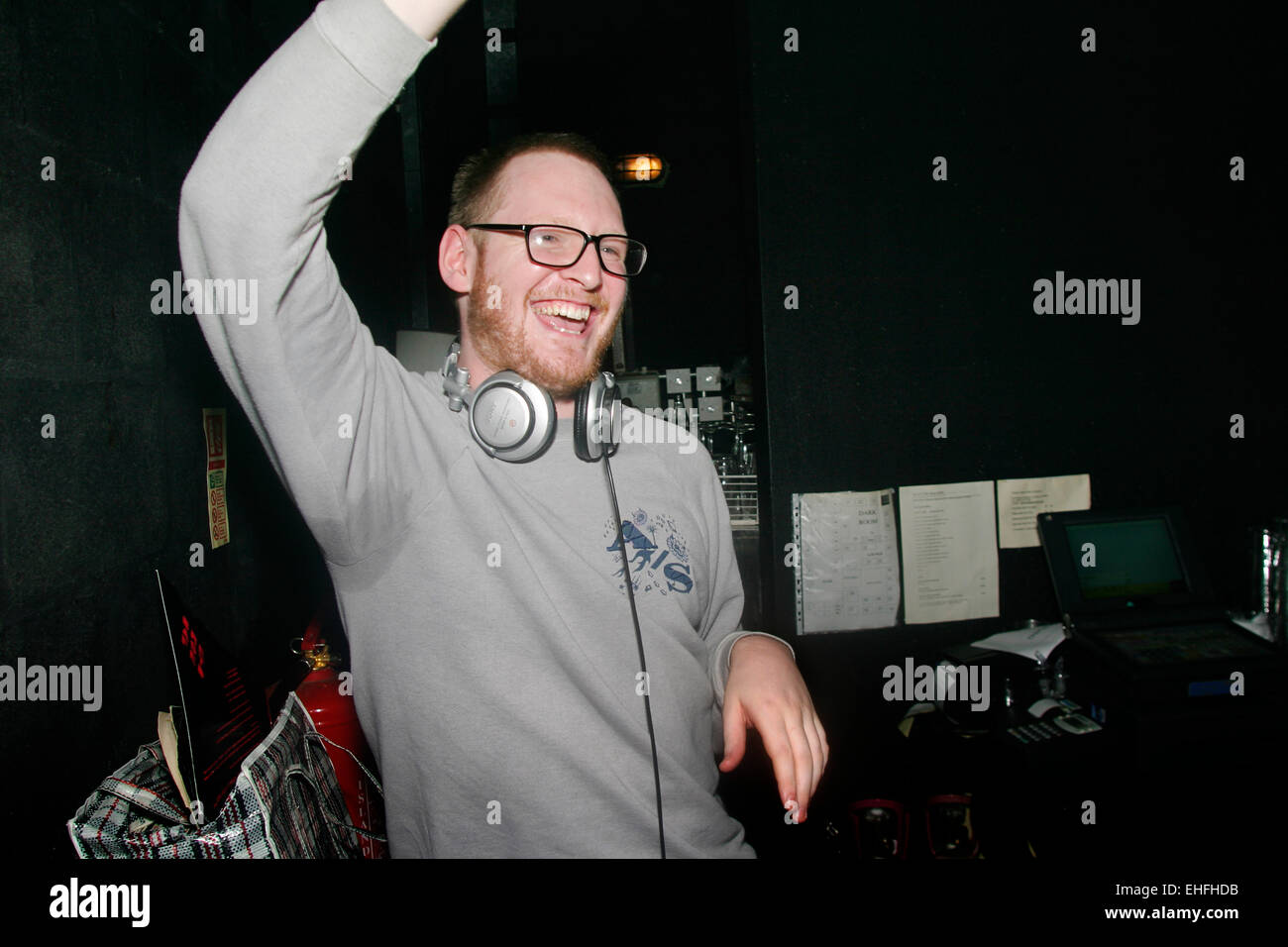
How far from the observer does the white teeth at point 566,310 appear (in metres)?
1.21

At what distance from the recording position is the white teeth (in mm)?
1213

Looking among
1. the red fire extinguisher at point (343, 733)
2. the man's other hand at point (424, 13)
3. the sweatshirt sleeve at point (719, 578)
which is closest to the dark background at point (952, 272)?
the red fire extinguisher at point (343, 733)

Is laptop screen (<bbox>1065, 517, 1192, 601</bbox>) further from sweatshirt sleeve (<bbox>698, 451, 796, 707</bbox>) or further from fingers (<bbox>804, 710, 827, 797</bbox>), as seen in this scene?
fingers (<bbox>804, 710, 827, 797</bbox>)

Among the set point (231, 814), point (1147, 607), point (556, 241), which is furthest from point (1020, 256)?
point (231, 814)

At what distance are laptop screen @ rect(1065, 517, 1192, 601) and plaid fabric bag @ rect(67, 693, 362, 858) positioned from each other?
1.89 meters

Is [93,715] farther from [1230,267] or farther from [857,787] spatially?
[1230,267]

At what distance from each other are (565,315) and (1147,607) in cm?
170

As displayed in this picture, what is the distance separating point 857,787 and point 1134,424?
1.42 m

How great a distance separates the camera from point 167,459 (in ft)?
5.06

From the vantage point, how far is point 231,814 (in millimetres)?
1011

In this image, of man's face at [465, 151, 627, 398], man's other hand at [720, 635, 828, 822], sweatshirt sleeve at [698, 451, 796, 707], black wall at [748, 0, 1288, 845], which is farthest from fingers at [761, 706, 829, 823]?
black wall at [748, 0, 1288, 845]

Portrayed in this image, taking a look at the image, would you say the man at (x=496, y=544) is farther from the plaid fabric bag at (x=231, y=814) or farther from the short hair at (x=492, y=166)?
the plaid fabric bag at (x=231, y=814)

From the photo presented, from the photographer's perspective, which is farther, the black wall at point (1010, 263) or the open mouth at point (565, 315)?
the black wall at point (1010, 263)

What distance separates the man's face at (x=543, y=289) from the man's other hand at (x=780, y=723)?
0.63 meters
